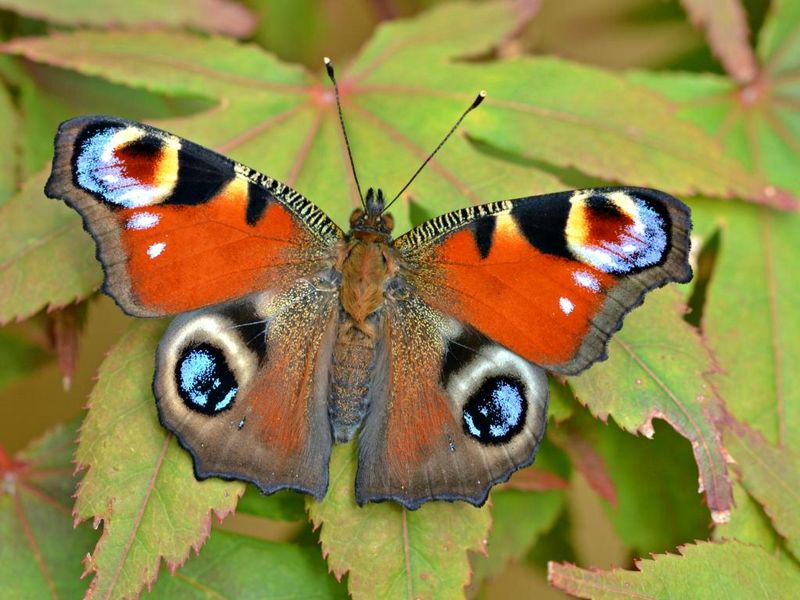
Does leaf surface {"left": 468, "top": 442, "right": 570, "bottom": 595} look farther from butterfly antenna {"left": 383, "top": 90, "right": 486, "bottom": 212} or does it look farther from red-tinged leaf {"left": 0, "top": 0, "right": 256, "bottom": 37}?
red-tinged leaf {"left": 0, "top": 0, "right": 256, "bottom": 37}

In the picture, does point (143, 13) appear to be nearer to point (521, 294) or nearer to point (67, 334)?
point (67, 334)

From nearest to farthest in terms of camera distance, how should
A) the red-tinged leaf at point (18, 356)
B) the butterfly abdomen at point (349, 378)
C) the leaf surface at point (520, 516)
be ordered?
the butterfly abdomen at point (349, 378), the leaf surface at point (520, 516), the red-tinged leaf at point (18, 356)

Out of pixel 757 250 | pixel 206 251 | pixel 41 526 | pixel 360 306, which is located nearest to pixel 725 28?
pixel 757 250

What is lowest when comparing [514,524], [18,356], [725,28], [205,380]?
[18,356]

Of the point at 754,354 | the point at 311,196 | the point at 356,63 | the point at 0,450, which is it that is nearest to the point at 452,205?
the point at 311,196

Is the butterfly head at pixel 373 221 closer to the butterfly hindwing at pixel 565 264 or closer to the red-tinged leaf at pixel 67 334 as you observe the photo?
the butterfly hindwing at pixel 565 264

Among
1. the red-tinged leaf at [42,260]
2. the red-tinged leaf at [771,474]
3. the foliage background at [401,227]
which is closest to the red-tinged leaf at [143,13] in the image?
the foliage background at [401,227]

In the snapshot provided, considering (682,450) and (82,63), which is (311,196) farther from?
(682,450)

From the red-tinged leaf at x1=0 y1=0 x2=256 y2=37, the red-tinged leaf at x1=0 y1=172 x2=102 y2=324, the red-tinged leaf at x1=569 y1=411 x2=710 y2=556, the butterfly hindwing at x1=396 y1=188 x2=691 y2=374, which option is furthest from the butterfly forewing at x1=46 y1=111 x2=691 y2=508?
the red-tinged leaf at x1=0 y1=0 x2=256 y2=37
